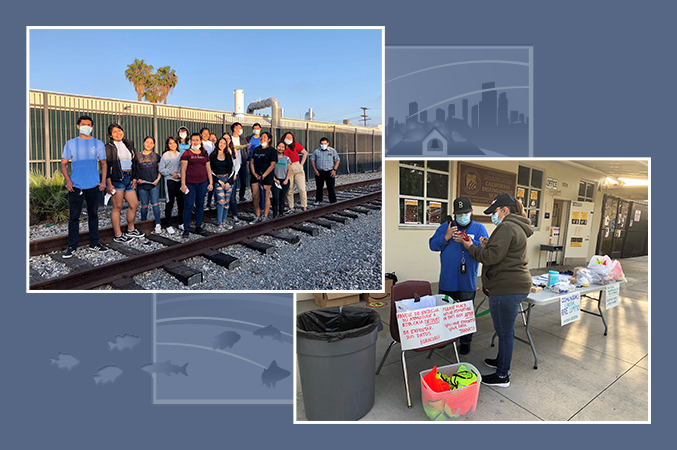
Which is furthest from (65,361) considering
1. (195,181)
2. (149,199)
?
(195,181)

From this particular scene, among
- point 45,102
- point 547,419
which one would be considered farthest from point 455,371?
point 45,102

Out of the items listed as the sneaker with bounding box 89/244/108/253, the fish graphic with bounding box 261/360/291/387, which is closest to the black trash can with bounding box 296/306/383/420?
the fish graphic with bounding box 261/360/291/387

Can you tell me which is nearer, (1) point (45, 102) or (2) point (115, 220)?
(1) point (45, 102)

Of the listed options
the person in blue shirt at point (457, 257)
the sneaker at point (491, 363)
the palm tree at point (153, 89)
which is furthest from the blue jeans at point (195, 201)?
the sneaker at point (491, 363)

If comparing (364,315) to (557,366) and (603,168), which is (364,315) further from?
(603,168)

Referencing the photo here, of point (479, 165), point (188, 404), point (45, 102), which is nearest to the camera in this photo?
point (45, 102)

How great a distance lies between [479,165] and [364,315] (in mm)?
2213

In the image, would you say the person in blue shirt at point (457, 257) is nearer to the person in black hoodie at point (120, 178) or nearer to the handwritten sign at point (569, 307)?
the handwritten sign at point (569, 307)

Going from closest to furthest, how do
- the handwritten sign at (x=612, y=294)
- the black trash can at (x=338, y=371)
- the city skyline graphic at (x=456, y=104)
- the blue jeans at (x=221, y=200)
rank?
the black trash can at (x=338, y=371) → the city skyline graphic at (x=456, y=104) → the blue jeans at (x=221, y=200) → the handwritten sign at (x=612, y=294)

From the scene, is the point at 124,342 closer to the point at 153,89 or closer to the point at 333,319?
the point at 333,319

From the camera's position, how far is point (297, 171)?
4.22 m

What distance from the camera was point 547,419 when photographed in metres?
3.02

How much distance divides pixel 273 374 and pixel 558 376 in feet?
9.40

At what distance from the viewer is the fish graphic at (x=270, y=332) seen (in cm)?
329
